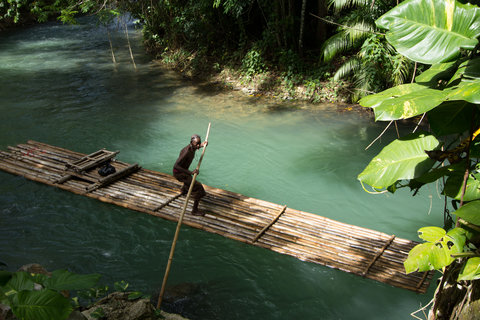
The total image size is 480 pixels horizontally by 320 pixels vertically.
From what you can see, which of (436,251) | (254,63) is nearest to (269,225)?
(436,251)

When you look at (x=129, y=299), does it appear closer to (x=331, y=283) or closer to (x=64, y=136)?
(x=331, y=283)

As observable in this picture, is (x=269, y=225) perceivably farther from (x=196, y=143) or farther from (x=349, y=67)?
(x=349, y=67)

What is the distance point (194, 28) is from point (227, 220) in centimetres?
809

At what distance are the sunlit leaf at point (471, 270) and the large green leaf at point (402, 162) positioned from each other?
1.64 ft

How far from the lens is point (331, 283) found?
4.10 m

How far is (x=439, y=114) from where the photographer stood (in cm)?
212

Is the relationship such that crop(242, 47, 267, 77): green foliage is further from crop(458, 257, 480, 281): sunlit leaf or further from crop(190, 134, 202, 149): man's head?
crop(458, 257, 480, 281): sunlit leaf

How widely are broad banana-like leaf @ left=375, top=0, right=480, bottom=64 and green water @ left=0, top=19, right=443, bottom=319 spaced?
2685 millimetres

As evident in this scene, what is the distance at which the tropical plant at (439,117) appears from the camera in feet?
6.40

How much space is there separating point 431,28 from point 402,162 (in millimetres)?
721

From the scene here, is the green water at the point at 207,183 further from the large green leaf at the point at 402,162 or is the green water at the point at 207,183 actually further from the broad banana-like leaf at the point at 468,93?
the broad banana-like leaf at the point at 468,93

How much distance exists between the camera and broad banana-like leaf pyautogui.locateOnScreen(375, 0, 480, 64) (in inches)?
78.6

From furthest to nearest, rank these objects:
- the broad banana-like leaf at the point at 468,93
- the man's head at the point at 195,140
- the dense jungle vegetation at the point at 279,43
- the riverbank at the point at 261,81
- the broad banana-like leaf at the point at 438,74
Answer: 1. the riverbank at the point at 261,81
2. the dense jungle vegetation at the point at 279,43
3. the man's head at the point at 195,140
4. the broad banana-like leaf at the point at 438,74
5. the broad banana-like leaf at the point at 468,93

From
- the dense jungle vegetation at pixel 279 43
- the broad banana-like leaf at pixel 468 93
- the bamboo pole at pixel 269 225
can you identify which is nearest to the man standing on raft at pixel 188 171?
the bamboo pole at pixel 269 225
